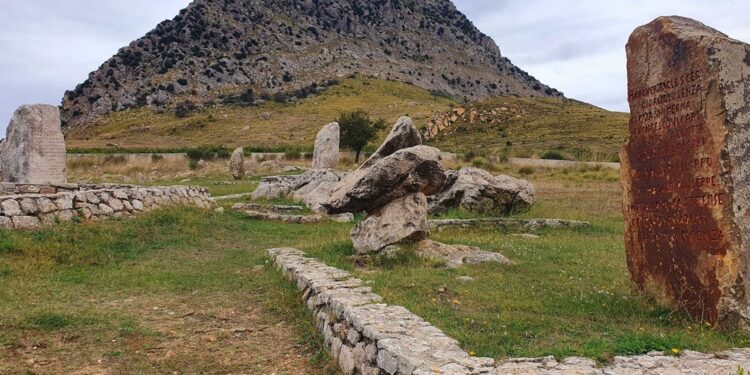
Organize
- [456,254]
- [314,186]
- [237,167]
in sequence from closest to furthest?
1. [456,254]
2. [314,186]
3. [237,167]

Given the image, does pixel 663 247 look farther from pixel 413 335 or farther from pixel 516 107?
pixel 516 107

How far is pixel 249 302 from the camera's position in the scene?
30.4 feet

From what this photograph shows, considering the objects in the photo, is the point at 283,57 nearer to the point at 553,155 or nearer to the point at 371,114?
the point at 371,114

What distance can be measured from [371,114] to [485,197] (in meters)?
60.5

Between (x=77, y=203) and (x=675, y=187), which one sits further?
(x=77, y=203)

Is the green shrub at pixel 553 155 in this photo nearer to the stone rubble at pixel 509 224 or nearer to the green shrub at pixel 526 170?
the green shrub at pixel 526 170

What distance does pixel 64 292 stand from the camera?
936cm

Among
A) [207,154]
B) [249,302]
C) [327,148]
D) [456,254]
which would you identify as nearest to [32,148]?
[327,148]

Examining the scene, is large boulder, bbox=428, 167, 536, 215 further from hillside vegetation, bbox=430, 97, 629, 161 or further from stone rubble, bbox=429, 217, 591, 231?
hillside vegetation, bbox=430, 97, 629, 161

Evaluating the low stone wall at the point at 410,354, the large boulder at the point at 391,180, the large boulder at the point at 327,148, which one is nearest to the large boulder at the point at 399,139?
the large boulder at the point at 391,180

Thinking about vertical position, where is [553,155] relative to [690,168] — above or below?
above

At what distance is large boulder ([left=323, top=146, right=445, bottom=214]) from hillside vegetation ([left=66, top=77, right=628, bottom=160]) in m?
35.0

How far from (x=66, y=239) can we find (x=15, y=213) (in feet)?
5.04

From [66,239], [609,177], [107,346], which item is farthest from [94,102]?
[107,346]
